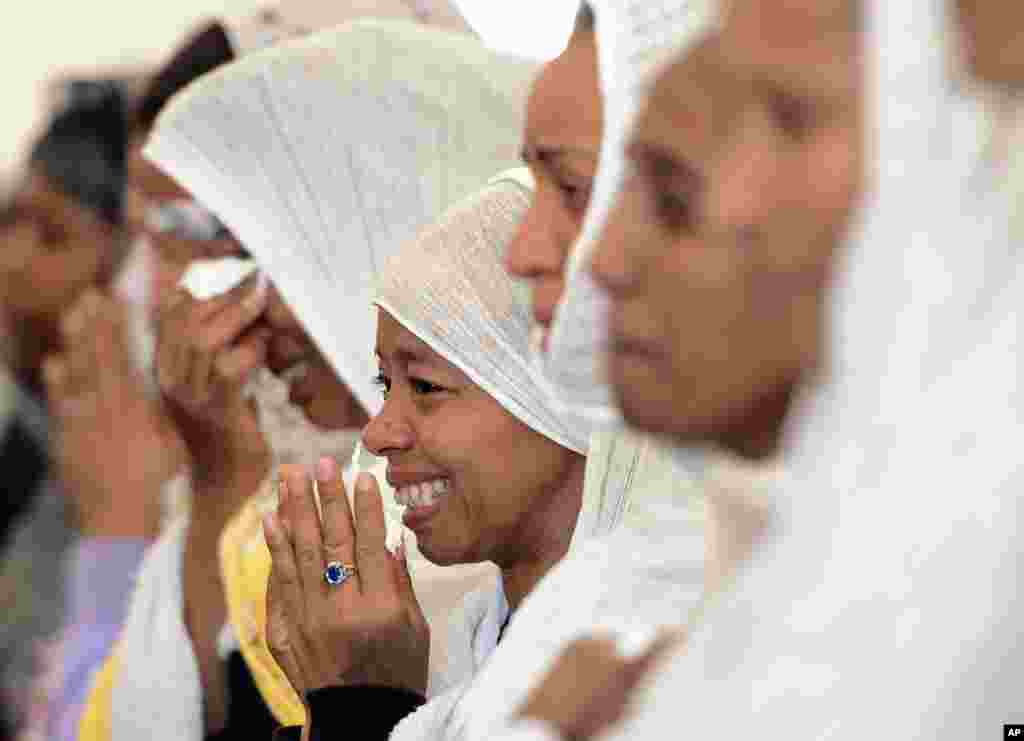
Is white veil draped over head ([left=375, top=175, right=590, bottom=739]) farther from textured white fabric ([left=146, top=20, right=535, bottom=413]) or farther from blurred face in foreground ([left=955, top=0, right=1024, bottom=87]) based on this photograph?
blurred face in foreground ([left=955, top=0, right=1024, bottom=87])

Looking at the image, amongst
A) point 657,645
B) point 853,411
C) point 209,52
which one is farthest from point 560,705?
point 209,52

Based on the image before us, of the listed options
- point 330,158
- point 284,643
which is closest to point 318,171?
point 330,158

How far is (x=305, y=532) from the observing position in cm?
226

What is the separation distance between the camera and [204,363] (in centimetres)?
328

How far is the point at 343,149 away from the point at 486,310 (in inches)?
31.9

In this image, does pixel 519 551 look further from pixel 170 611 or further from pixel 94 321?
pixel 94 321

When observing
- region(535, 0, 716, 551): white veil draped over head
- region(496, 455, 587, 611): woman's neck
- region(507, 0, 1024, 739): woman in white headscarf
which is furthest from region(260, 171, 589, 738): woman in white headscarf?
region(507, 0, 1024, 739): woman in white headscarf

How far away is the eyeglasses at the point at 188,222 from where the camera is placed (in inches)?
125

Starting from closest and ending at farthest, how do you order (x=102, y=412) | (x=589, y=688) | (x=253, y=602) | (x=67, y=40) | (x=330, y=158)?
(x=589, y=688) < (x=253, y=602) < (x=330, y=158) < (x=102, y=412) < (x=67, y=40)

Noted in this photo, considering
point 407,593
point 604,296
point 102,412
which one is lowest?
point 102,412

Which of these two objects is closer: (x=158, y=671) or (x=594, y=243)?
(x=594, y=243)

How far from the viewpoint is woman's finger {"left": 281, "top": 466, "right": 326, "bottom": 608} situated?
2.25 meters

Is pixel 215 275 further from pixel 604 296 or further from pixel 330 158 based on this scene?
pixel 604 296

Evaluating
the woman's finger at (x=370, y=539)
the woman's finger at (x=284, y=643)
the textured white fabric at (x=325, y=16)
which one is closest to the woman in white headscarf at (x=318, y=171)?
the textured white fabric at (x=325, y=16)
